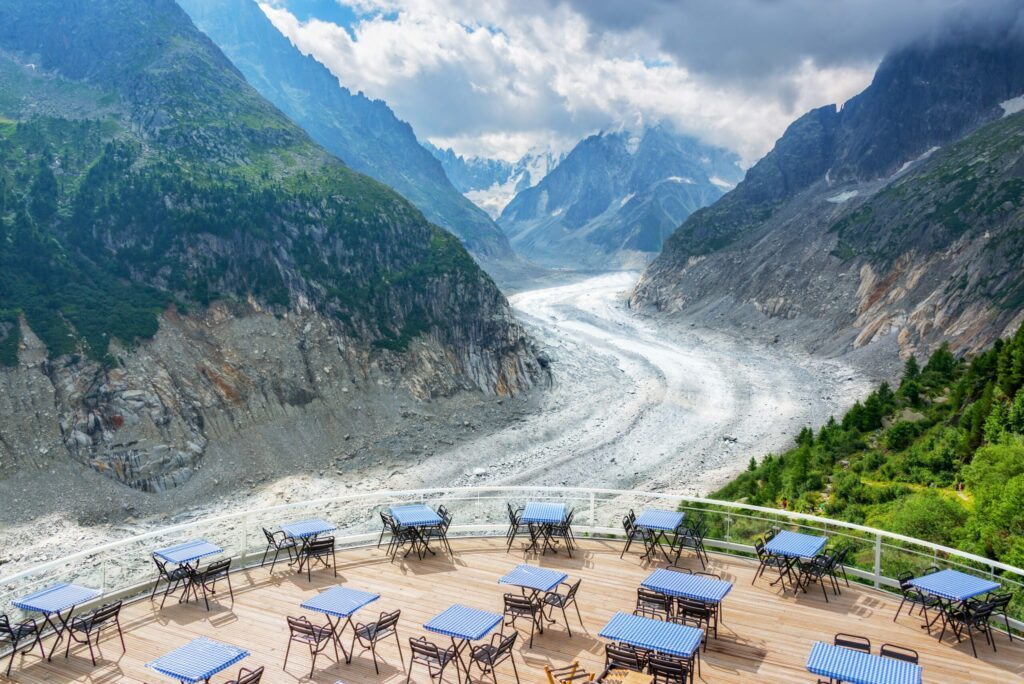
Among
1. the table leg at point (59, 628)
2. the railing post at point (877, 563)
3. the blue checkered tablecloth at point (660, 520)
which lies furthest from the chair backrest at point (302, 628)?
the railing post at point (877, 563)

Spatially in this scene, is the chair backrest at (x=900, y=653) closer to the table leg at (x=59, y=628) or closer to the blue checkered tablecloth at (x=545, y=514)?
the blue checkered tablecloth at (x=545, y=514)

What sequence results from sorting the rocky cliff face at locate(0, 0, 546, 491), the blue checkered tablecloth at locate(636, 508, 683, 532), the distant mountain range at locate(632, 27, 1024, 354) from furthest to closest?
the distant mountain range at locate(632, 27, 1024, 354)
the rocky cliff face at locate(0, 0, 546, 491)
the blue checkered tablecloth at locate(636, 508, 683, 532)

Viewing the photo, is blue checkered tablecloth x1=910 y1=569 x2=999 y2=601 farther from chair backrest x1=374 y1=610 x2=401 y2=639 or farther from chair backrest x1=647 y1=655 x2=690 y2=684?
chair backrest x1=374 y1=610 x2=401 y2=639

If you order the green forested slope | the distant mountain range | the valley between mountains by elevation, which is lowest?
the valley between mountains

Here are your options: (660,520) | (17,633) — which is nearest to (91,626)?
(17,633)

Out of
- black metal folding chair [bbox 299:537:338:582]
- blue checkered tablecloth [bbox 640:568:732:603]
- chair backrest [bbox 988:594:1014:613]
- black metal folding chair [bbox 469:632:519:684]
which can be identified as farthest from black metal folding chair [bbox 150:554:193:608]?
chair backrest [bbox 988:594:1014:613]
